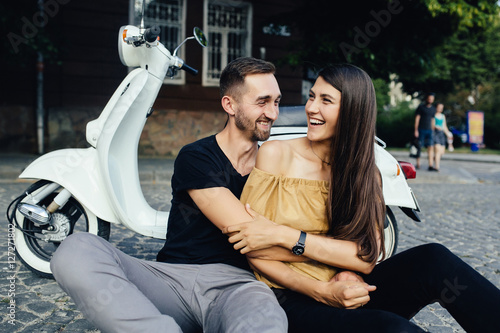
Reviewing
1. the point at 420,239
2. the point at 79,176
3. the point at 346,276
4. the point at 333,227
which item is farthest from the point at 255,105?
the point at 420,239

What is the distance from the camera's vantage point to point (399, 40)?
9117 mm

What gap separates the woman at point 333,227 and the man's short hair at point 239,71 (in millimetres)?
363

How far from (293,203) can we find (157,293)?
0.64 m

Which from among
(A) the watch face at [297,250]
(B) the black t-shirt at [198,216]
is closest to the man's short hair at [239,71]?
(B) the black t-shirt at [198,216]

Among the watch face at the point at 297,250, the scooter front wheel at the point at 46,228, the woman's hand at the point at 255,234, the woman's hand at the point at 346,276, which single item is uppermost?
the woman's hand at the point at 255,234

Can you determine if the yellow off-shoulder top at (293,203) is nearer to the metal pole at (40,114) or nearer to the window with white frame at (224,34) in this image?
the metal pole at (40,114)

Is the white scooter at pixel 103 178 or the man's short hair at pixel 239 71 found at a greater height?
the man's short hair at pixel 239 71

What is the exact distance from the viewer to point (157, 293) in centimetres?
181

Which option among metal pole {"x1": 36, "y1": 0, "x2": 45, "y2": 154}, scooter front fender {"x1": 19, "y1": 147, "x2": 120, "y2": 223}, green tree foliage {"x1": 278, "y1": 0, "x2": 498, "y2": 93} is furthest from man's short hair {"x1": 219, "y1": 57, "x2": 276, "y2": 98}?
metal pole {"x1": 36, "y1": 0, "x2": 45, "y2": 154}

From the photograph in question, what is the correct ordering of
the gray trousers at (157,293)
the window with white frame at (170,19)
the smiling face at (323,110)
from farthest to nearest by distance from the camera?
the window with white frame at (170,19) < the smiling face at (323,110) < the gray trousers at (157,293)

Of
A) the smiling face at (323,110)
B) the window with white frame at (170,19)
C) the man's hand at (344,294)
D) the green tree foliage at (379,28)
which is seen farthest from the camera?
the window with white frame at (170,19)

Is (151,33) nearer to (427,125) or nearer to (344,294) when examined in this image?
(344,294)

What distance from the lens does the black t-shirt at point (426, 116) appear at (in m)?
10.5

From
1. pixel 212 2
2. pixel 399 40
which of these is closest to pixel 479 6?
pixel 399 40
